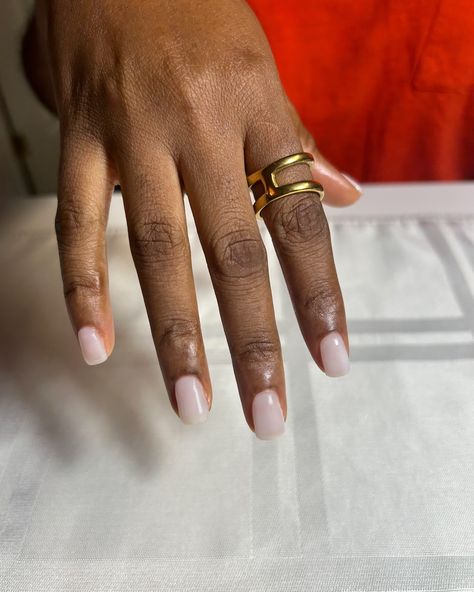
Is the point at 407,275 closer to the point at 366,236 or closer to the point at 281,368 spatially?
the point at 366,236

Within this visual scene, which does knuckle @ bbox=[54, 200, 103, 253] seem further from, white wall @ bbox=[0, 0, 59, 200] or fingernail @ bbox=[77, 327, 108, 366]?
white wall @ bbox=[0, 0, 59, 200]

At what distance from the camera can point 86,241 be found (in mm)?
422

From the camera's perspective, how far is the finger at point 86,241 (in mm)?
408

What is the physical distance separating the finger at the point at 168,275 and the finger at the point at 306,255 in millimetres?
74

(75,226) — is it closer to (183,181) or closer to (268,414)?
(183,181)

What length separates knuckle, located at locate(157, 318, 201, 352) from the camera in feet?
1.31

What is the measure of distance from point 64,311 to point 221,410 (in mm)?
217

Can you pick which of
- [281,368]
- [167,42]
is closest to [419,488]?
[281,368]

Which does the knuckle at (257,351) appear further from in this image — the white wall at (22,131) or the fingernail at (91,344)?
the white wall at (22,131)

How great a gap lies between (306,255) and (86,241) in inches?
7.0

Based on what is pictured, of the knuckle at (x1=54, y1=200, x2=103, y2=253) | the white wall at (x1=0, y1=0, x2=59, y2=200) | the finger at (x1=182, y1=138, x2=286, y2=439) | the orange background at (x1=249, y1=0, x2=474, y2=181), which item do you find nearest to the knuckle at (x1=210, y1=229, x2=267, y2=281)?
the finger at (x1=182, y1=138, x2=286, y2=439)

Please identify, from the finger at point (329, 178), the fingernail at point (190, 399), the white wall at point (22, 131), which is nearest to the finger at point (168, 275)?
the fingernail at point (190, 399)

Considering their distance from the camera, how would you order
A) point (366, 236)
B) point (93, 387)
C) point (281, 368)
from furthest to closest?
point (366, 236), point (93, 387), point (281, 368)

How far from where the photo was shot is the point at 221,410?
0.48 meters
